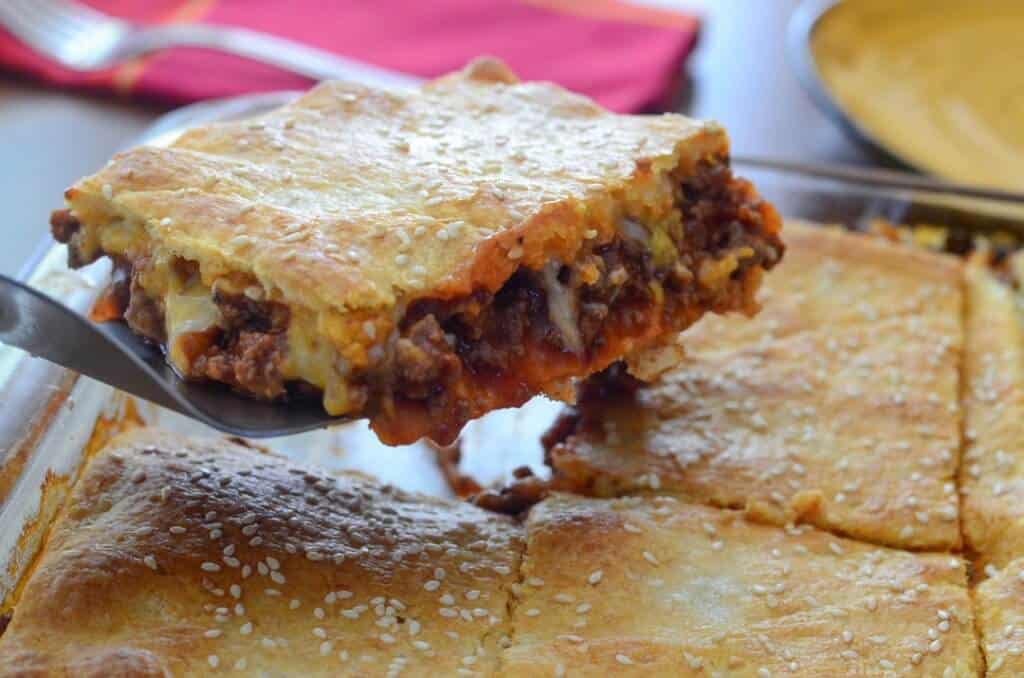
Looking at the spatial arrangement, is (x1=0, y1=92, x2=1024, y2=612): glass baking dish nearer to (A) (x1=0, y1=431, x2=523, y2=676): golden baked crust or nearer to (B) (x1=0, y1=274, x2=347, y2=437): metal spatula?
(A) (x1=0, y1=431, x2=523, y2=676): golden baked crust

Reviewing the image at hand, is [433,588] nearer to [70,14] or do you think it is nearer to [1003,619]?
[1003,619]

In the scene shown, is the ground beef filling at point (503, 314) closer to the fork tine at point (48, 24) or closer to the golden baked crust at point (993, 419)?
the golden baked crust at point (993, 419)

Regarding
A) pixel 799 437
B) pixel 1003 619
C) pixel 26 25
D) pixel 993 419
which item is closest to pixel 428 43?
pixel 26 25

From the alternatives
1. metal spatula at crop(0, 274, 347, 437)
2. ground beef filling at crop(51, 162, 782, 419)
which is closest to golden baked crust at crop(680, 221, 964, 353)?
ground beef filling at crop(51, 162, 782, 419)

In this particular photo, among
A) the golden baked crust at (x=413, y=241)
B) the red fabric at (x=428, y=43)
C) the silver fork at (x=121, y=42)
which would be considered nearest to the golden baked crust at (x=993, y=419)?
the golden baked crust at (x=413, y=241)

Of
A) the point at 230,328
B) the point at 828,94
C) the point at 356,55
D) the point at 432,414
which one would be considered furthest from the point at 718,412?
the point at 356,55

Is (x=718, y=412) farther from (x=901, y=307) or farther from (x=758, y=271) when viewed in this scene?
(x=901, y=307)

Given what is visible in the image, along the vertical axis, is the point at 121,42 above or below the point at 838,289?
above

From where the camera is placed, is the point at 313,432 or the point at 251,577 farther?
the point at 313,432
